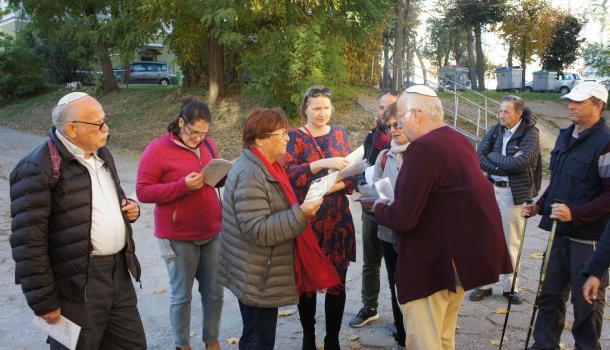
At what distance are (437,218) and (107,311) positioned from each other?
186 cm

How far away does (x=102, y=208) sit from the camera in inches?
114

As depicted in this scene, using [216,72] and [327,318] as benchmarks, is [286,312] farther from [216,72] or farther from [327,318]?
[216,72]

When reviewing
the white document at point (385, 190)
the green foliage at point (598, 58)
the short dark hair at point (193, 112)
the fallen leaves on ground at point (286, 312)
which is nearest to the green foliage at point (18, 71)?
the green foliage at point (598, 58)

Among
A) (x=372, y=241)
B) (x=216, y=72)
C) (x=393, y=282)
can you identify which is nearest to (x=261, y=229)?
(x=393, y=282)

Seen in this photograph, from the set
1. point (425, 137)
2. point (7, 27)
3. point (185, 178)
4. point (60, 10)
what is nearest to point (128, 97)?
point (60, 10)

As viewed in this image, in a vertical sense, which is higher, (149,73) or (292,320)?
(149,73)

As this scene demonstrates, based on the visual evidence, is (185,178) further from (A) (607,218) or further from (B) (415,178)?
(A) (607,218)

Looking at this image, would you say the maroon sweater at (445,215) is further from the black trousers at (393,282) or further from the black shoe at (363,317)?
the black shoe at (363,317)

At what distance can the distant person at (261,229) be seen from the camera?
2.96 metres

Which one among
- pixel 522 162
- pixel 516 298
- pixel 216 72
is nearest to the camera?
pixel 522 162

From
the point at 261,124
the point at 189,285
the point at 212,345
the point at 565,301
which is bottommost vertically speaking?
the point at 212,345

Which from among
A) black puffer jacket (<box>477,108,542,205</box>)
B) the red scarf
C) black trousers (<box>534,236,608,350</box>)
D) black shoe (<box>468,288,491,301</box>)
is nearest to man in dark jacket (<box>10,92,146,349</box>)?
the red scarf

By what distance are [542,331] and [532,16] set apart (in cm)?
2823

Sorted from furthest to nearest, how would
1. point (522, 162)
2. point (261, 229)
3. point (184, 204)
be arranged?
1. point (522, 162)
2. point (184, 204)
3. point (261, 229)
